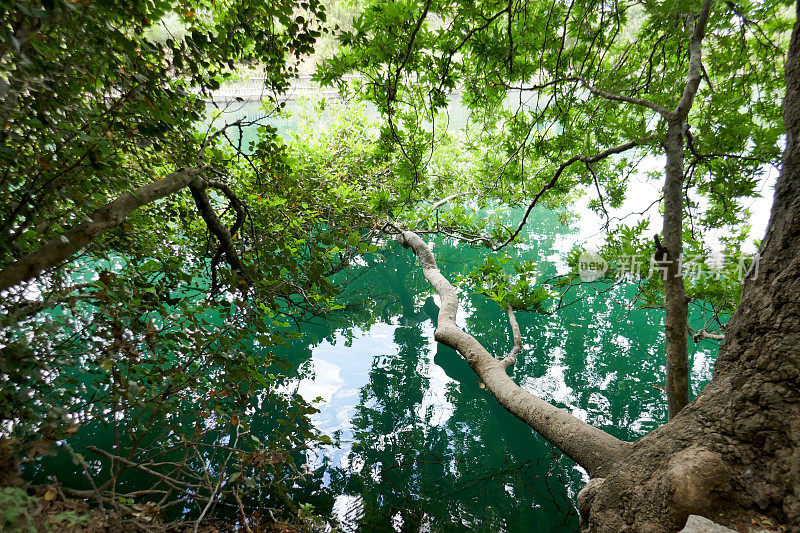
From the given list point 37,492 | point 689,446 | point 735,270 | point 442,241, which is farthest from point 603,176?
point 442,241

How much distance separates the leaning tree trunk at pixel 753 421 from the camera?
5.36ft

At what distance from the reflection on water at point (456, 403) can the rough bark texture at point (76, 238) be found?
193cm

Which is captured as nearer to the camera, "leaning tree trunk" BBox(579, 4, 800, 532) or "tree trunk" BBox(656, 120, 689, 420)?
"leaning tree trunk" BBox(579, 4, 800, 532)

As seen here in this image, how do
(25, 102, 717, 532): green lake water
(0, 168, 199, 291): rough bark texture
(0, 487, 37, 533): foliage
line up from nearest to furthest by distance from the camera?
(0, 487, 37, 533): foliage
(0, 168, 199, 291): rough bark texture
(25, 102, 717, 532): green lake water

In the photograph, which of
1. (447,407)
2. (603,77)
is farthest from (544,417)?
(603,77)

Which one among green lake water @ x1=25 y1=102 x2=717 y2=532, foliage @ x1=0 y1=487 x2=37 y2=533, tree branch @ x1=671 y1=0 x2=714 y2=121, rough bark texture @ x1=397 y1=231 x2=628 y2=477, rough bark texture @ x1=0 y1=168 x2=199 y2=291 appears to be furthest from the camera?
green lake water @ x1=25 y1=102 x2=717 y2=532

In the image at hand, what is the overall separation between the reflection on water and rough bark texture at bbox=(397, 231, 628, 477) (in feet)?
1.34

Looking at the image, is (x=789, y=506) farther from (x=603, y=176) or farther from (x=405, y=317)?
(x=405, y=317)

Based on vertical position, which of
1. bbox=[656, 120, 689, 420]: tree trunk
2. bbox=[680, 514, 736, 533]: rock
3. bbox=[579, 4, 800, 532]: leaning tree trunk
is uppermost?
bbox=[656, 120, 689, 420]: tree trunk

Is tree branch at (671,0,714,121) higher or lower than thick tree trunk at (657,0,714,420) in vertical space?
higher

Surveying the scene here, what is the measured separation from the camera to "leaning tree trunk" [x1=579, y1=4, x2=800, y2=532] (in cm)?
163

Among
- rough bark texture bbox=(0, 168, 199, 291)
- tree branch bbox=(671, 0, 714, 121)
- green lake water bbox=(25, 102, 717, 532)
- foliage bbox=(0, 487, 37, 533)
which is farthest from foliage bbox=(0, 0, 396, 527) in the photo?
tree branch bbox=(671, 0, 714, 121)

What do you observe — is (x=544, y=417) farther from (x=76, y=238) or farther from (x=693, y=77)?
(x=76, y=238)

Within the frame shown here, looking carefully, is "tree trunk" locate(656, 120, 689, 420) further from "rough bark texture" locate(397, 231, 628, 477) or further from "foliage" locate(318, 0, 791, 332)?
"rough bark texture" locate(397, 231, 628, 477)
